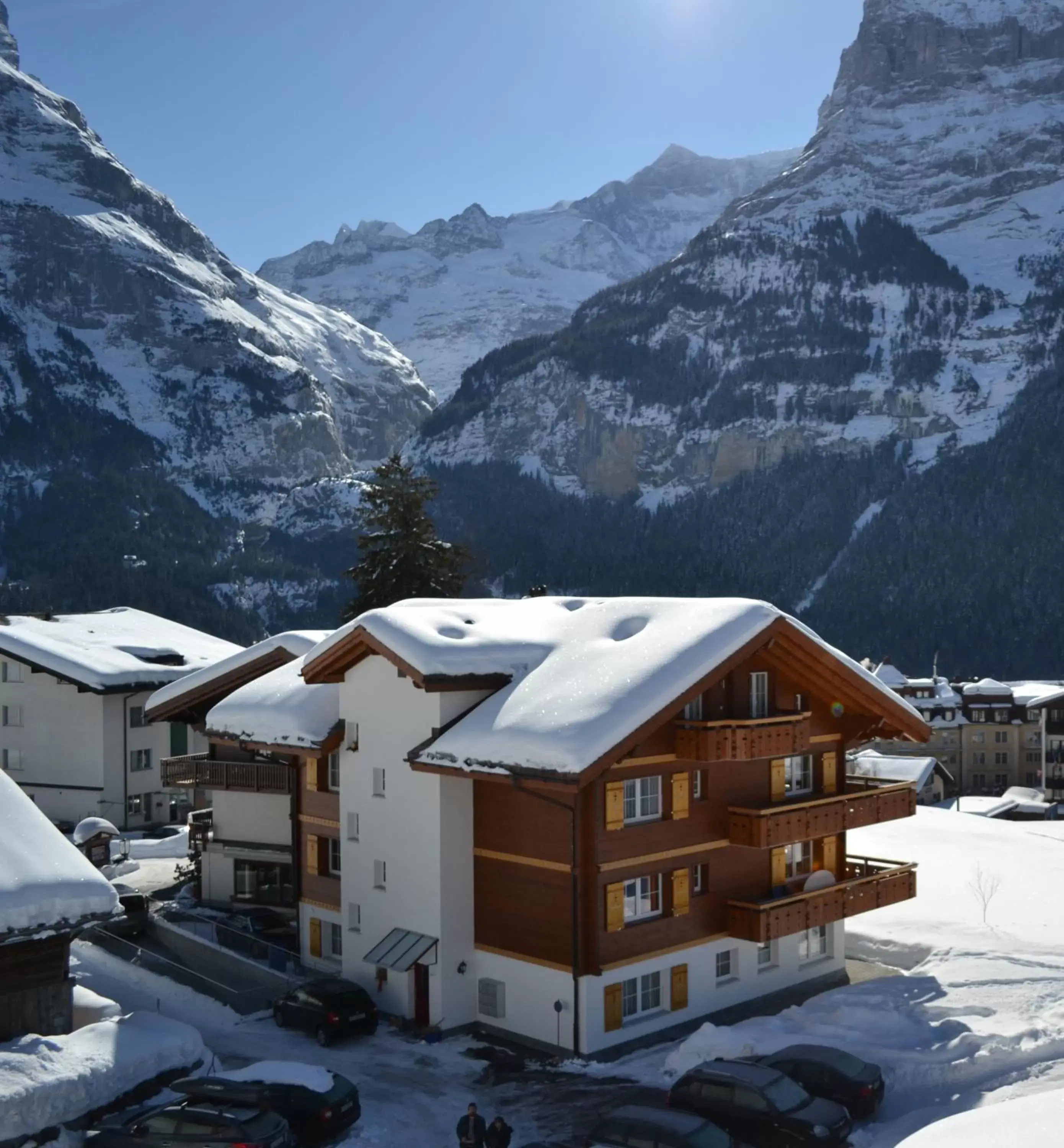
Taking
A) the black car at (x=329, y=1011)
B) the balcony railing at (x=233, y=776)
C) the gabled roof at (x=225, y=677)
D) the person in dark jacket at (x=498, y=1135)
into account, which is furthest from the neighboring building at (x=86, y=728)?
the person in dark jacket at (x=498, y=1135)

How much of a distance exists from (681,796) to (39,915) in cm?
1498

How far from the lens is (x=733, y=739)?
29281 mm

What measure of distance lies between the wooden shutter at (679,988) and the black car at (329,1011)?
7.17 m

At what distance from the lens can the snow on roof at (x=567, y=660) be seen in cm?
2714

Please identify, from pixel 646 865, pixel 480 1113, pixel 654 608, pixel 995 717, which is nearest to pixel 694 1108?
pixel 480 1113

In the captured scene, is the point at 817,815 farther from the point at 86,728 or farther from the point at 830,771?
the point at 86,728

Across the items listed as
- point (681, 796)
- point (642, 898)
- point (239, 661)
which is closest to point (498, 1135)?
point (642, 898)

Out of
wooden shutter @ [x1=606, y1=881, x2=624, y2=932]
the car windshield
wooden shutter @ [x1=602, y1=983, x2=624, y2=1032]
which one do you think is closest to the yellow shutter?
wooden shutter @ [x1=606, y1=881, x2=624, y2=932]

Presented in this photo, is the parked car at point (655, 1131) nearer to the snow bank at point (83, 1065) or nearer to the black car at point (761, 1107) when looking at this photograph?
the black car at point (761, 1107)

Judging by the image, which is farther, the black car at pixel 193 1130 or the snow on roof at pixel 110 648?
the snow on roof at pixel 110 648

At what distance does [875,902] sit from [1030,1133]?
57.6ft

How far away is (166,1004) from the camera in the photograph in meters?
32.0

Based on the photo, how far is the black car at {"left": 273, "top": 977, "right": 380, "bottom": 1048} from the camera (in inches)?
1129

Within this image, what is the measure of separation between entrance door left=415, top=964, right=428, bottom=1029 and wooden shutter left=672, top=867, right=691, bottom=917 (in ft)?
20.2
